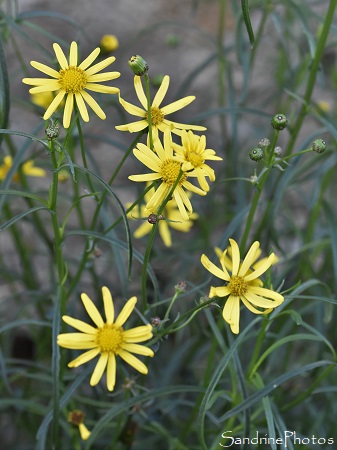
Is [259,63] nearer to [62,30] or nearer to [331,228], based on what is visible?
[62,30]

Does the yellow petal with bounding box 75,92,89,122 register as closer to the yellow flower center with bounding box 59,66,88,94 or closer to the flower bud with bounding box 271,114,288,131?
the yellow flower center with bounding box 59,66,88,94

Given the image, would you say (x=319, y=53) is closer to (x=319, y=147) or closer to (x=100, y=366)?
(x=319, y=147)

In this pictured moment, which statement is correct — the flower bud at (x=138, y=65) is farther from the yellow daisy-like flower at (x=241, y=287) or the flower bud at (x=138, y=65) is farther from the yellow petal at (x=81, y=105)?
the yellow daisy-like flower at (x=241, y=287)

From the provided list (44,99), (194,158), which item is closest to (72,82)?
(194,158)

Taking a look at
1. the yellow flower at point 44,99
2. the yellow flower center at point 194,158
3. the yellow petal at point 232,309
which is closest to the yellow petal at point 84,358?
the yellow petal at point 232,309

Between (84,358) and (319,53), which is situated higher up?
Answer: (319,53)

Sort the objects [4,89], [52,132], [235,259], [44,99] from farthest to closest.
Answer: [44,99], [4,89], [235,259], [52,132]

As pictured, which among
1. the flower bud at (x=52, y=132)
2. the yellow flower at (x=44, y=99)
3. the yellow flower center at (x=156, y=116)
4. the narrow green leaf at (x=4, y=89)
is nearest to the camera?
the flower bud at (x=52, y=132)

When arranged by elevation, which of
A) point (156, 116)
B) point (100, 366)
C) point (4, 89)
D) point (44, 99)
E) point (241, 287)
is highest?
point (44, 99)

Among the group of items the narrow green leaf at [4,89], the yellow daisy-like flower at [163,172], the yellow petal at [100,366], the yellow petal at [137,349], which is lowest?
the yellow petal at [100,366]
